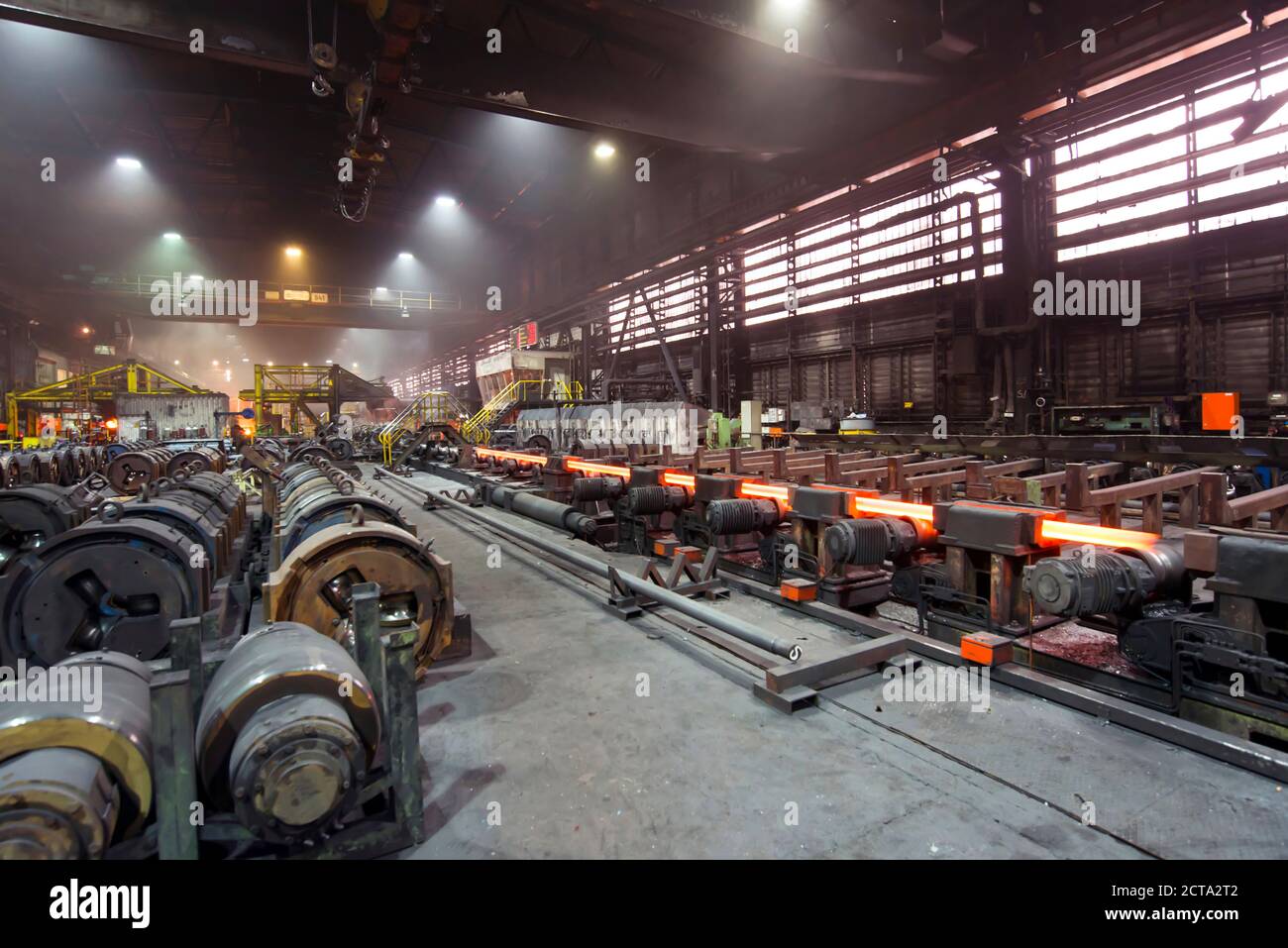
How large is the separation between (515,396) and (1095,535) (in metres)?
16.3

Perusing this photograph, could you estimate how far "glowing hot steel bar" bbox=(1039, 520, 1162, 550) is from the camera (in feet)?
8.46

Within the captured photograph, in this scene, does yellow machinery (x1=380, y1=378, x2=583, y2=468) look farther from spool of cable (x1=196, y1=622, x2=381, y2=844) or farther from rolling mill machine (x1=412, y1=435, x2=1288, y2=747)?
spool of cable (x1=196, y1=622, x2=381, y2=844)

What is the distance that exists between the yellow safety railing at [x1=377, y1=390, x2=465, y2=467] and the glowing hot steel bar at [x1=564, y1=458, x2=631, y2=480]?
1043 centimetres

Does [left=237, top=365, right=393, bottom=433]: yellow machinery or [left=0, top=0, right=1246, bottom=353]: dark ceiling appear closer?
[left=0, top=0, right=1246, bottom=353]: dark ceiling

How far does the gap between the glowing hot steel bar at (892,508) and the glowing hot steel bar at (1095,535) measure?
535 mm

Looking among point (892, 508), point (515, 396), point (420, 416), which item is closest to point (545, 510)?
point (892, 508)

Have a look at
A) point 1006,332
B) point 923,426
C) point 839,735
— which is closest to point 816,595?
point 839,735

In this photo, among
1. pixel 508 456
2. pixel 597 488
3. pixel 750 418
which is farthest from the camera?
pixel 750 418

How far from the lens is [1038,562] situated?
265 centimetres

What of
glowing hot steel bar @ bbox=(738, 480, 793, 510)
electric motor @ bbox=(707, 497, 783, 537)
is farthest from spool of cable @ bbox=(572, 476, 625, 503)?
electric motor @ bbox=(707, 497, 783, 537)

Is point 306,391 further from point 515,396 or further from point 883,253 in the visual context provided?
point 883,253

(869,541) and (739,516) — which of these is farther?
(739,516)

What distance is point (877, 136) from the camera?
410 inches

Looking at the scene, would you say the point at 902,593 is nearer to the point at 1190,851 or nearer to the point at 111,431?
the point at 1190,851
